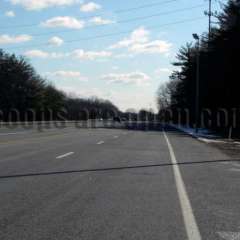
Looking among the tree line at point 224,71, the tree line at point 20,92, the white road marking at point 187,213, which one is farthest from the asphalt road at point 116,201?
the tree line at point 20,92

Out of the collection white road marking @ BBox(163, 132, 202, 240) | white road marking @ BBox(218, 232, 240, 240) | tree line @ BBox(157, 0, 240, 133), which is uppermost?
tree line @ BBox(157, 0, 240, 133)

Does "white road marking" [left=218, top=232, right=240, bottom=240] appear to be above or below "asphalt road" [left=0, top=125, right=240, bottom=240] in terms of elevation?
below

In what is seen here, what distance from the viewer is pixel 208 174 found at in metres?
17.4

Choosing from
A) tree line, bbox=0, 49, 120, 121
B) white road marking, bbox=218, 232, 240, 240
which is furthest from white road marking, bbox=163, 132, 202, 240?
tree line, bbox=0, 49, 120, 121

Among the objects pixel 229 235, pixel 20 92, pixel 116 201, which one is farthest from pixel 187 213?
pixel 20 92

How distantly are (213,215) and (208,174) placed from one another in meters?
7.11

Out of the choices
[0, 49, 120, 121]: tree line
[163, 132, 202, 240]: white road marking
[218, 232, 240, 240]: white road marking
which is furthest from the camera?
[0, 49, 120, 121]: tree line

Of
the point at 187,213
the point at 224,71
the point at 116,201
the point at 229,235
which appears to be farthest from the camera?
the point at 224,71

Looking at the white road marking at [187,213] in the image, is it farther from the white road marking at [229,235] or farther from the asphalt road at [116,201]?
the white road marking at [229,235]

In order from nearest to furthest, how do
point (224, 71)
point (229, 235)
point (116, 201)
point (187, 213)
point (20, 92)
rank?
point (229, 235) → point (187, 213) → point (116, 201) → point (224, 71) → point (20, 92)

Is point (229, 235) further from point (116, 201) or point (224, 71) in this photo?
point (224, 71)

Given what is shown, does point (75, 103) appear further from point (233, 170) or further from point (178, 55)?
point (233, 170)

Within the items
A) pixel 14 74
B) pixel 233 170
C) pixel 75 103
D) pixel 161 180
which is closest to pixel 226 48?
pixel 233 170

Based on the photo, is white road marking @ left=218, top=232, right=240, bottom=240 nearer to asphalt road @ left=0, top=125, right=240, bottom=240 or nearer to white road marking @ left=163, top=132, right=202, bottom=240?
asphalt road @ left=0, top=125, right=240, bottom=240
